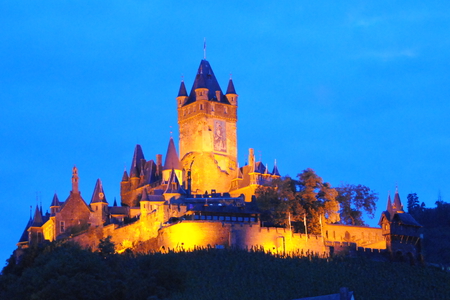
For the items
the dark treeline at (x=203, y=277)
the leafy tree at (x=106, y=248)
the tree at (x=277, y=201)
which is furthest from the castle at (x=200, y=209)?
the leafy tree at (x=106, y=248)

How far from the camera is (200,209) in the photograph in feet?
299

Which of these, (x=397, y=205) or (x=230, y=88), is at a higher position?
(x=230, y=88)

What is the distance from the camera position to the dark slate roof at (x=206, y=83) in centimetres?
10906

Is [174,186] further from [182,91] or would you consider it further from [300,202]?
[182,91]

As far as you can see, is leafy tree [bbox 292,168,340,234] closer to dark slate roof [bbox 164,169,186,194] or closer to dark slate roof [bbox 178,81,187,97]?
dark slate roof [bbox 164,169,186,194]

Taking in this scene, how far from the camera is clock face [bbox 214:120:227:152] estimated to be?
352ft

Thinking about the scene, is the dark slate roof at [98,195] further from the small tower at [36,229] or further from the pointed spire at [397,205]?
the pointed spire at [397,205]

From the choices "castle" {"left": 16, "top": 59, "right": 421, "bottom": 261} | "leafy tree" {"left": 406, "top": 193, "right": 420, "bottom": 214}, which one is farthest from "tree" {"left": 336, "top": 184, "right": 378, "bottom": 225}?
"leafy tree" {"left": 406, "top": 193, "right": 420, "bottom": 214}

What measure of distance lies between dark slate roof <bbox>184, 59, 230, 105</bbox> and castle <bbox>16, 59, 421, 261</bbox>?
12cm

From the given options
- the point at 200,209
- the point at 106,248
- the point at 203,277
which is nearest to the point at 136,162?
the point at 200,209

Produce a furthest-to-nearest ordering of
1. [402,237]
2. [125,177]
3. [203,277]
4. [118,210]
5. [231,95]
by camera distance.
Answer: [125,177] → [231,95] → [118,210] → [402,237] → [203,277]

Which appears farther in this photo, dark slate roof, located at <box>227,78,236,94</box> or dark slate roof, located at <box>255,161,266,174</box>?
dark slate roof, located at <box>227,78,236,94</box>

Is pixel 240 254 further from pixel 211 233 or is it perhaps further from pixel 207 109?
pixel 207 109

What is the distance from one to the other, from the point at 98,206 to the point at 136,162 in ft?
42.6
